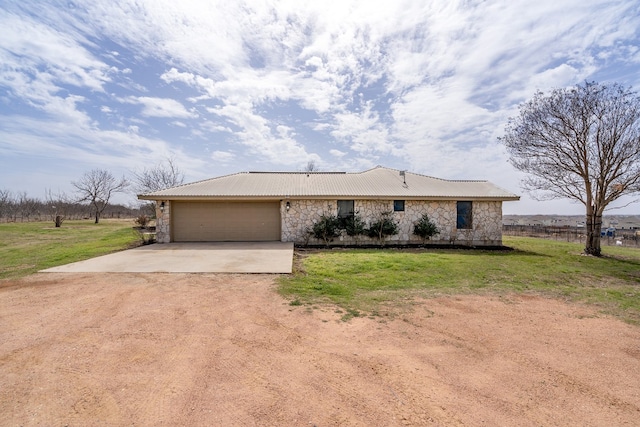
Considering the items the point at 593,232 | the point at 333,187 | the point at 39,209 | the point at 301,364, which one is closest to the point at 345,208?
the point at 333,187

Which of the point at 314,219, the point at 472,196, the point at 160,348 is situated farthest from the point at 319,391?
the point at 472,196

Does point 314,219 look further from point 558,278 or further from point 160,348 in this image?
point 160,348

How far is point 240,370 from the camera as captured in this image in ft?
11.3

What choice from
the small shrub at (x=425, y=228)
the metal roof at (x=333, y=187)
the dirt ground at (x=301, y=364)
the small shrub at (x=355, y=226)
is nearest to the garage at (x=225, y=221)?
the metal roof at (x=333, y=187)

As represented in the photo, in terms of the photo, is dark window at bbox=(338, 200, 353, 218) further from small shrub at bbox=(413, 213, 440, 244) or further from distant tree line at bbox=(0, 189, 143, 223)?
distant tree line at bbox=(0, 189, 143, 223)

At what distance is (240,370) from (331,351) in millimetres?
1107

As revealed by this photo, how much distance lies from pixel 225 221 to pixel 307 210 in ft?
12.5

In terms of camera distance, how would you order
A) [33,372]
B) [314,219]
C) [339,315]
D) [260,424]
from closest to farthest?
[260,424], [33,372], [339,315], [314,219]

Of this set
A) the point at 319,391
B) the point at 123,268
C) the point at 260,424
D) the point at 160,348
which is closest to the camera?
the point at 260,424

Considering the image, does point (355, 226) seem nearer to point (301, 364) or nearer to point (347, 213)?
point (347, 213)

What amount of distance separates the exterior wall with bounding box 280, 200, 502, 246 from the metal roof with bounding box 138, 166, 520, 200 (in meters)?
0.45

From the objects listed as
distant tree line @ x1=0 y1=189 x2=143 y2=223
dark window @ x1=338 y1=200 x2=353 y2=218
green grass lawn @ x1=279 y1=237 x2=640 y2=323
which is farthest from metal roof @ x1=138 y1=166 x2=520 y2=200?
distant tree line @ x1=0 y1=189 x2=143 y2=223

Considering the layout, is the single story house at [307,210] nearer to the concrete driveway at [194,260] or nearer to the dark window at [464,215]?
the dark window at [464,215]

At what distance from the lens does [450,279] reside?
810cm
